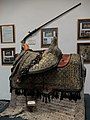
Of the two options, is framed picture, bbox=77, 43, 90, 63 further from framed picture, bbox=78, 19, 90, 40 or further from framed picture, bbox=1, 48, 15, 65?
framed picture, bbox=1, 48, 15, 65

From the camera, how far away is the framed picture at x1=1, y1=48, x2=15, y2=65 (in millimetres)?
3895

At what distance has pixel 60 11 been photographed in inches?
141

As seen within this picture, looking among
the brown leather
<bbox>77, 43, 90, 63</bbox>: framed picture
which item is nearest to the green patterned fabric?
the brown leather

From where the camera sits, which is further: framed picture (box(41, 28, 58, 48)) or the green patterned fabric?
framed picture (box(41, 28, 58, 48))

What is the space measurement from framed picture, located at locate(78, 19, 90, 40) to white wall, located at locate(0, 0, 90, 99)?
0.07 m

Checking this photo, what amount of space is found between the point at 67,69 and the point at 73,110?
0.47 metres

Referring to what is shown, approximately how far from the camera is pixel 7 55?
12.9ft

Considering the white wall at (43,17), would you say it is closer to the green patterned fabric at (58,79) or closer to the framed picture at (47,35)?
the framed picture at (47,35)

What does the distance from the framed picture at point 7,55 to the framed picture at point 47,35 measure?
24.1 inches

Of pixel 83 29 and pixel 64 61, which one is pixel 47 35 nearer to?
pixel 83 29

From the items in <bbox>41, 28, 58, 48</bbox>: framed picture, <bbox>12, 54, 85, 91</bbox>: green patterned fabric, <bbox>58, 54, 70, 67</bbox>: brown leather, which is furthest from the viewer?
<bbox>41, 28, 58, 48</bbox>: framed picture

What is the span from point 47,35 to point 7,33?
0.76 m

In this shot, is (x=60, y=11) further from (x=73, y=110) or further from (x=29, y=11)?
(x=73, y=110)

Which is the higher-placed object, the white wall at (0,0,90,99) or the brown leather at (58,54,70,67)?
the white wall at (0,0,90,99)
